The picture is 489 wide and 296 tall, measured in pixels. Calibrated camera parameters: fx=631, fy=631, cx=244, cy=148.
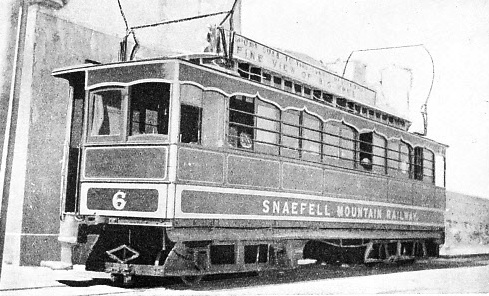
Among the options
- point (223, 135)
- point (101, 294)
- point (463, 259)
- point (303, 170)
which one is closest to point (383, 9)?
point (303, 170)

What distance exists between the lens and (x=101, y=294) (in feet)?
22.1

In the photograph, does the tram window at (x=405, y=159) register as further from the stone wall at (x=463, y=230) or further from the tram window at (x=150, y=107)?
the tram window at (x=150, y=107)

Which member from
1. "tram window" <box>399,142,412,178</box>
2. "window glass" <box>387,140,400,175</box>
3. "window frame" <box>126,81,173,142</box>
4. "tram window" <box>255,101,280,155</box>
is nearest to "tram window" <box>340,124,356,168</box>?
"window glass" <box>387,140,400,175</box>

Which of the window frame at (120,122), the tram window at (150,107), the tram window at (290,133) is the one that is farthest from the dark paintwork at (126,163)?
the tram window at (290,133)

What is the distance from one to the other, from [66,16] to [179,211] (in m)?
4.54

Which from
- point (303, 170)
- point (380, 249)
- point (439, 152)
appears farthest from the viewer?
point (439, 152)

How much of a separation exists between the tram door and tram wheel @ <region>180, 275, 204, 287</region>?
1.64m

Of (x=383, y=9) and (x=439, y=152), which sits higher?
(x=383, y=9)

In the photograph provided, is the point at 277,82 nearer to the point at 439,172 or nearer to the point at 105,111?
the point at 105,111

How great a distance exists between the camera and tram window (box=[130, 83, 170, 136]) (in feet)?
24.3

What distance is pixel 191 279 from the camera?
756cm

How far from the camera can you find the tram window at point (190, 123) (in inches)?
291

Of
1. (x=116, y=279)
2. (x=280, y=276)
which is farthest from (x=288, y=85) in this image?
(x=116, y=279)

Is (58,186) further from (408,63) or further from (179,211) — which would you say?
(408,63)
